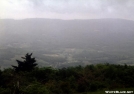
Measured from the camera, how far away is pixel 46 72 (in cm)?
2577

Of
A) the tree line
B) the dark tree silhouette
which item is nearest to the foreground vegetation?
the tree line

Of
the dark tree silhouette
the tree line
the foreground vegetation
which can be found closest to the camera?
the foreground vegetation

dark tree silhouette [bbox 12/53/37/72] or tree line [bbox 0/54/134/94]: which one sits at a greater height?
dark tree silhouette [bbox 12/53/37/72]

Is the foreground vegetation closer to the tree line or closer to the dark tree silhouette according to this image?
the tree line

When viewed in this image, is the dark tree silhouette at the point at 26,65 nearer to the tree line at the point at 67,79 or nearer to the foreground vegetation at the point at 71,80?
the tree line at the point at 67,79

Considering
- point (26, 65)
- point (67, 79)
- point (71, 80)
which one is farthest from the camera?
point (26, 65)

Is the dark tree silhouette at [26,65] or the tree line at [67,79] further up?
the dark tree silhouette at [26,65]

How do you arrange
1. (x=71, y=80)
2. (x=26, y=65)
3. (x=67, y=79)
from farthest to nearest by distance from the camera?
(x=26, y=65)
(x=67, y=79)
(x=71, y=80)

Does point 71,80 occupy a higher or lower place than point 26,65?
lower

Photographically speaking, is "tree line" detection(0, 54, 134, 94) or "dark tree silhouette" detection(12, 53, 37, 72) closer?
"tree line" detection(0, 54, 134, 94)

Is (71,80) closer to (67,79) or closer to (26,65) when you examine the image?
(67,79)

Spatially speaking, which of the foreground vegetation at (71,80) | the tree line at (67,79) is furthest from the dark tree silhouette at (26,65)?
the foreground vegetation at (71,80)

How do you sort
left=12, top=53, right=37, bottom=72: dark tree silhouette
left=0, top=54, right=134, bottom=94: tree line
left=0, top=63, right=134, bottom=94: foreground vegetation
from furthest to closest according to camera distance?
left=12, top=53, right=37, bottom=72: dark tree silhouette, left=0, top=54, right=134, bottom=94: tree line, left=0, top=63, right=134, bottom=94: foreground vegetation

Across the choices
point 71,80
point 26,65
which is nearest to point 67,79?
point 71,80
